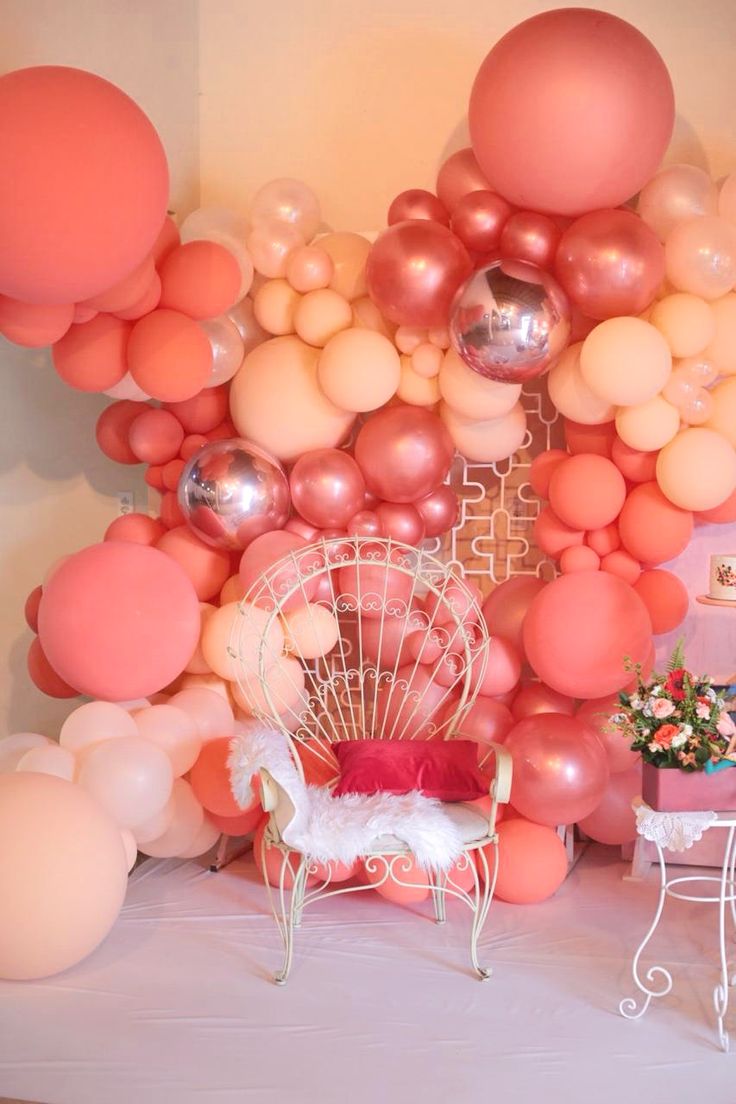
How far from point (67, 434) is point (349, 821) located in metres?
1.95

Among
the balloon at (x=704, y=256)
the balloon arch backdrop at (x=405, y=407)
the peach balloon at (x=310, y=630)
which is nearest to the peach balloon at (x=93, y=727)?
the balloon arch backdrop at (x=405, y=407)

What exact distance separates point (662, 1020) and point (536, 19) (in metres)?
2.62

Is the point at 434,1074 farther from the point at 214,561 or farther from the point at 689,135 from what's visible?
the point at 689,135

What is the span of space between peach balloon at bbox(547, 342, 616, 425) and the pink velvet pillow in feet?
3.33

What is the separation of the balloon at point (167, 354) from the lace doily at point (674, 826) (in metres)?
1.72

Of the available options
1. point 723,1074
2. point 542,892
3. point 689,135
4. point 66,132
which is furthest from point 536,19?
point 723,1074

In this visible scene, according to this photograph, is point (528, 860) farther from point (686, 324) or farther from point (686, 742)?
point (686, 324)

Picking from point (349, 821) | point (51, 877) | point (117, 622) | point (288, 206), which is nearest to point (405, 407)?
point (288, 206)

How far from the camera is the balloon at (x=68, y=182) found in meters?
2.66

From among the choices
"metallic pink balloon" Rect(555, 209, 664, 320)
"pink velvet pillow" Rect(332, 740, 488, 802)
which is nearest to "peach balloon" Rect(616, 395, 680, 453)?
"metallic pink balloon" Rect(555, 209, 664, 320)

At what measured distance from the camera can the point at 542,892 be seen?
3.34 m

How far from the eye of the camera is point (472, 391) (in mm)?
3381

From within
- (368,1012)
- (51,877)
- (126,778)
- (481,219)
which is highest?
(481,219)

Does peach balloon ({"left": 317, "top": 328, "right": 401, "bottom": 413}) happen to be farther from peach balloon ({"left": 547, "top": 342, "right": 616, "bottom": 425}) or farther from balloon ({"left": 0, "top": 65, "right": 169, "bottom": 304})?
balloon ({"left": 0, "top": 65, "right": 169, "bottom": 304})
